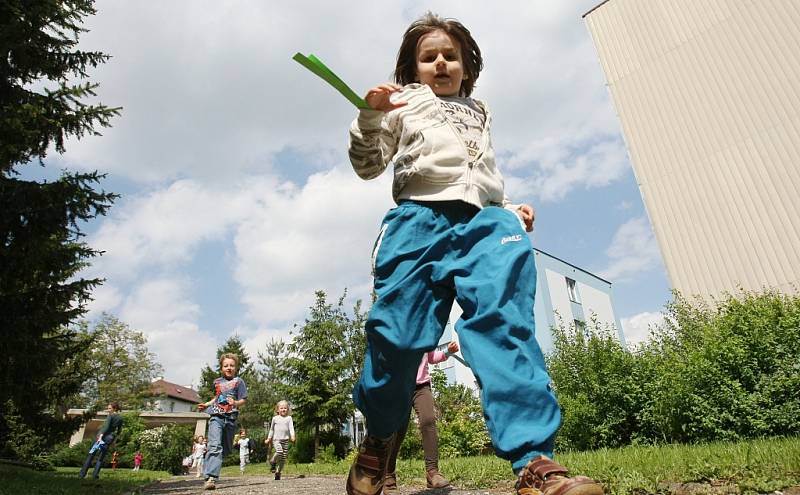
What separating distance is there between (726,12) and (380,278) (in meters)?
19.1

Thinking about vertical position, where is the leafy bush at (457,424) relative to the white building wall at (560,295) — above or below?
below

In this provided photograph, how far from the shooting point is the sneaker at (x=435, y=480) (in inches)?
177

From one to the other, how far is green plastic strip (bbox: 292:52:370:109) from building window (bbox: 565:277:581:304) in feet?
105

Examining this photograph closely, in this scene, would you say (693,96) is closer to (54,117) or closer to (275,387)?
(54,117)

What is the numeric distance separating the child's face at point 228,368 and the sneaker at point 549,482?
6.22 metres

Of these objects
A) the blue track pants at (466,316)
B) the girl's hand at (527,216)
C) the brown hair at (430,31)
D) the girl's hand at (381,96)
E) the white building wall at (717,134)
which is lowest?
the blue track pants at (466,316)

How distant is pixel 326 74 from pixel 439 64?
0.91 meters

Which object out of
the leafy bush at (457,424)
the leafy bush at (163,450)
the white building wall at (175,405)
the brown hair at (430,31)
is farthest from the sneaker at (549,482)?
the white building wall at (175,405)

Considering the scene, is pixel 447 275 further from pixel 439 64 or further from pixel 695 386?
pixel 695 386

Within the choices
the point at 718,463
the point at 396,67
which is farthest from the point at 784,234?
the point at 396,67

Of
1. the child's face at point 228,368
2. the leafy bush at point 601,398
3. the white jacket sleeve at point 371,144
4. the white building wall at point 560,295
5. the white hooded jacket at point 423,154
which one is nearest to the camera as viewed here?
the white hooded jacket at point 423,154

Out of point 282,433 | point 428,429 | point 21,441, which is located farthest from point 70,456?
point 428,429

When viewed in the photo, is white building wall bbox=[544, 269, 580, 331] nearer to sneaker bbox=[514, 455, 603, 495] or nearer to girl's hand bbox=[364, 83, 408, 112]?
girl's hand bbox=[364, 83, 408, 112]

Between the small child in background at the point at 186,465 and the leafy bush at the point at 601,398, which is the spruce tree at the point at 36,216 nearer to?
the leafy bush at the point at 601,398
